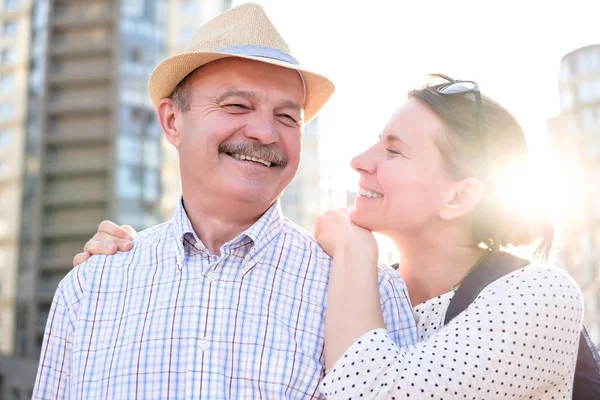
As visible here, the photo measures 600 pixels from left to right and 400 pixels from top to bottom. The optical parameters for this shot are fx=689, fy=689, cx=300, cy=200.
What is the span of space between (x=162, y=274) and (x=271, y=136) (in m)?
0.62

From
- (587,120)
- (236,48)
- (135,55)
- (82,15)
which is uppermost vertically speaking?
(82,15)

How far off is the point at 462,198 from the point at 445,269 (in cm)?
28

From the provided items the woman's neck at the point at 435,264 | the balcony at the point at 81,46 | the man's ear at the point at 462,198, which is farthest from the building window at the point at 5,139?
the man's ear at the point at 462,198

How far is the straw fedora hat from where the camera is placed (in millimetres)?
2455

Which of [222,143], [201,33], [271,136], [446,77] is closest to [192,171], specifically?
[222,143]

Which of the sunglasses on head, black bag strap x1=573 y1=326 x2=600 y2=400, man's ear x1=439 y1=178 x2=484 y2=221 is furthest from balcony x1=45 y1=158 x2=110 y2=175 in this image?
black bag strap x1=573 y1=326 x2=600 y2=400

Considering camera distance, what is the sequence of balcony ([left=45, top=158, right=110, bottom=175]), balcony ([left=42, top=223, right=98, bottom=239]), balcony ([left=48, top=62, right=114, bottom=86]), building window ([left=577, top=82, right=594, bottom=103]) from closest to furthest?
balcony ([left=42, top=223, right=98, bottom=239]), balcony ([left=45, top=158, right=110, bottom=175]), balcony ([left=48, top=62, right=114, bottom=86]), building window ([left=577, top=82, right=594, bottom=103])

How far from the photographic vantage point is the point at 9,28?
44.5m

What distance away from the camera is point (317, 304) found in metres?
2.34

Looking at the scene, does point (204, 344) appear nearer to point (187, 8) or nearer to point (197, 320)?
point (197, 320)

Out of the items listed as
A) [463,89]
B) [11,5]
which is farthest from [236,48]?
[11,5]

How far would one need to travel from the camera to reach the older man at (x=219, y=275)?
2.18 meters

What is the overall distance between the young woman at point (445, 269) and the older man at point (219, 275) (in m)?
0.13

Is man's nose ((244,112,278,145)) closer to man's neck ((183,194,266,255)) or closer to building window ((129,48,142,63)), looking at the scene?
man's neck ((183,194,266,255))
